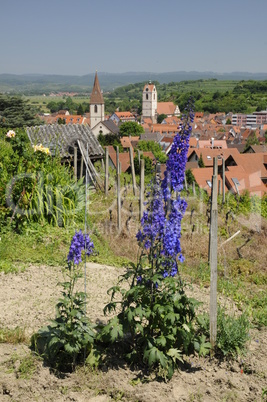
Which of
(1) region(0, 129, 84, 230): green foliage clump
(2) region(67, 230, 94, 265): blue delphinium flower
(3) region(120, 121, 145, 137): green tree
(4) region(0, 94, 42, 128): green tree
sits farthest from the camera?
(3) region(120, 121, 145, 137): green tree

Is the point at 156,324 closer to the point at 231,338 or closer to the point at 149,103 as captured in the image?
the point at 231,338

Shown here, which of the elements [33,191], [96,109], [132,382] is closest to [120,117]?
[96,109]

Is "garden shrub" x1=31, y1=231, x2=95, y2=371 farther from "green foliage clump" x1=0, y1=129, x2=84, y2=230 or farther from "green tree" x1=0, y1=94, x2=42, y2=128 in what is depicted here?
"green tree" x1=0, y1=94, x2=42, y2=128

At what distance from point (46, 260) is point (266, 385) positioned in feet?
11.7

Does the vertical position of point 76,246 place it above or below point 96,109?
above

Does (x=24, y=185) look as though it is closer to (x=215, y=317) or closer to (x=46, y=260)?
(x=46, y=260)

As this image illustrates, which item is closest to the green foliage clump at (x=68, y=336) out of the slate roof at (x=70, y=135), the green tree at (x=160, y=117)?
the slate roof at (x=70, y=135)

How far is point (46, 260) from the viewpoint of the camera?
6.34 m

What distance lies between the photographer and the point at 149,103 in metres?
154

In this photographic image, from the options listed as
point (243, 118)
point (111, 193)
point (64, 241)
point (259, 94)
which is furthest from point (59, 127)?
point (259, 94)

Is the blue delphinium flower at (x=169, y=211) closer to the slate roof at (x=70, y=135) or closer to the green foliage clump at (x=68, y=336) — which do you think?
the green foliage clump at (x=68, y=336)

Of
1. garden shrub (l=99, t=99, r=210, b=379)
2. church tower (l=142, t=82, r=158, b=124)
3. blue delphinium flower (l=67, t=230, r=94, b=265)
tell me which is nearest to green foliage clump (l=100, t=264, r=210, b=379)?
garden shrub (l=99, t=99, r=210, b=379)

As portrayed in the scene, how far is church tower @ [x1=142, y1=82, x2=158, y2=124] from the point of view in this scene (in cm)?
15275

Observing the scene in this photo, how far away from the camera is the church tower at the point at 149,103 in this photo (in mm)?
152750
